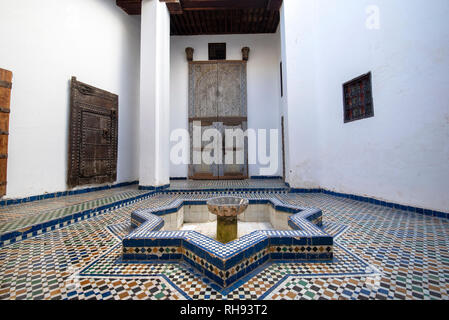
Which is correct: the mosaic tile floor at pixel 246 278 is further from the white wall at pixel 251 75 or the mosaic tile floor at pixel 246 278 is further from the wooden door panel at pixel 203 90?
the wooden door panel at pixel 203 90

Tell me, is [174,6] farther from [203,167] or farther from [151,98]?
[203,167]

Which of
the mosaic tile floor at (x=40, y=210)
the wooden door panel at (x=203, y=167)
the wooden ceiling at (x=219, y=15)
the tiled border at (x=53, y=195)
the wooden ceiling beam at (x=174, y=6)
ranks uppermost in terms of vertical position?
the wooden ceiling at (x=219, y=15)

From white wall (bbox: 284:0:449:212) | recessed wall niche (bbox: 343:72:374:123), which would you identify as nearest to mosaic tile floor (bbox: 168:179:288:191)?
white wall (bbox: 284:0:449:212)

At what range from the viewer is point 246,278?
1277 millimetres

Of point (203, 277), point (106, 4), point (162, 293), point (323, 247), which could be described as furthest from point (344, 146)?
point (106, 4)

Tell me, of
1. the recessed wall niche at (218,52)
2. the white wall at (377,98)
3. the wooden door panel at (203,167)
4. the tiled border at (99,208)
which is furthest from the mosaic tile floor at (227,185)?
the recessed wall niche at (218,52)

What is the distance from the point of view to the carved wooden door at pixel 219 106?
5.85m

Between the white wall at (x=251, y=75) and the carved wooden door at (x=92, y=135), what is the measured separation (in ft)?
6.38

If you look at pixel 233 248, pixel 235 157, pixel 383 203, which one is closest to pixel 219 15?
pixel 235 157

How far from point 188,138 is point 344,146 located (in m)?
4.09

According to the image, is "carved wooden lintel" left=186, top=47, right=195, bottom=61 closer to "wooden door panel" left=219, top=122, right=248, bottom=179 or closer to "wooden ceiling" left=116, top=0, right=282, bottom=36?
"wooden ceiling" left=116, top=0, right=282, bottom=36

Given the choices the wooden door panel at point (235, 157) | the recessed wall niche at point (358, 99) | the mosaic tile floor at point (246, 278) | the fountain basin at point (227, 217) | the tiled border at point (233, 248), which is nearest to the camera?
the mosaic tile floor at point (246, 278)

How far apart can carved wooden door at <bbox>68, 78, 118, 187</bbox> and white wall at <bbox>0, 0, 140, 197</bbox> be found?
0.13 m

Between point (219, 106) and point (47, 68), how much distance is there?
3.91 m
